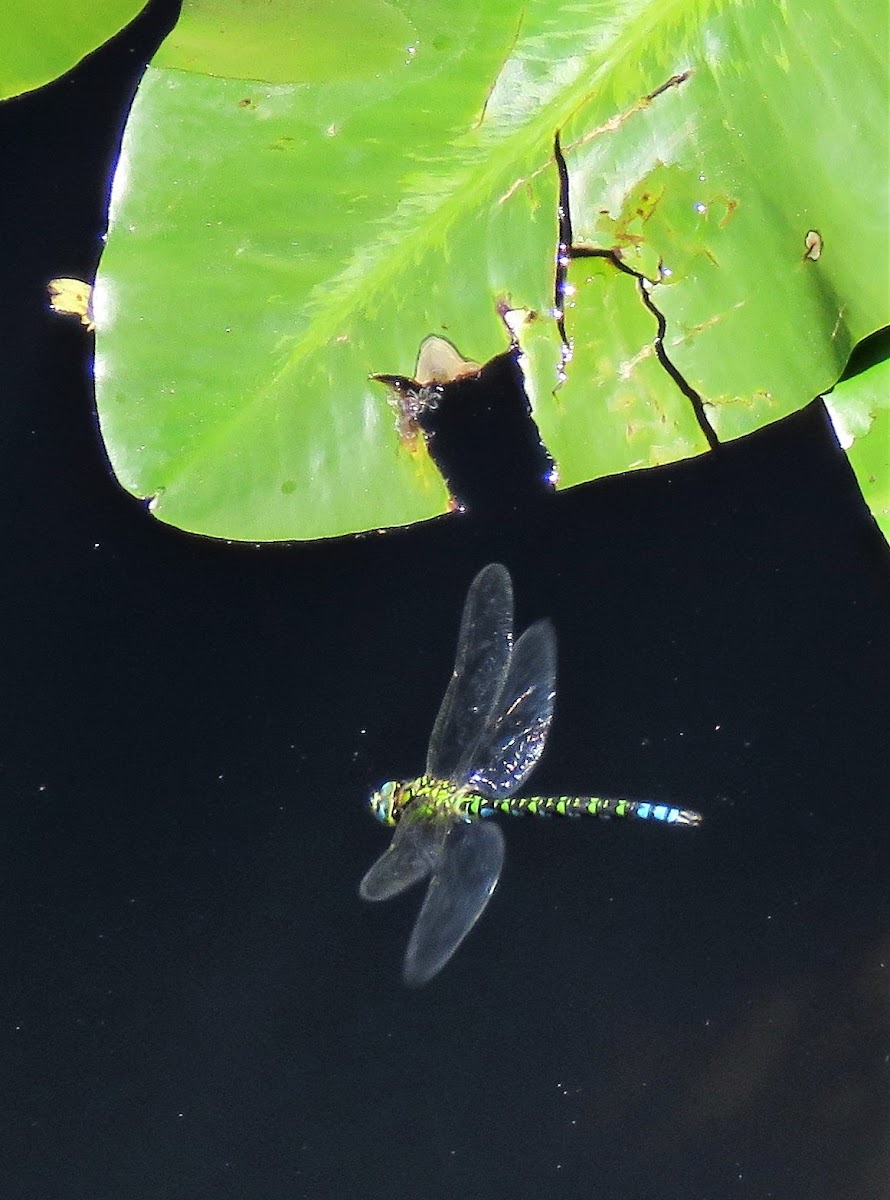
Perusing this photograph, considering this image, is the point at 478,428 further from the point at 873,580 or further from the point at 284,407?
the point at 873,580

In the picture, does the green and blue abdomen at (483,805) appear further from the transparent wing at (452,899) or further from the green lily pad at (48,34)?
the green lily pad at (48,34)

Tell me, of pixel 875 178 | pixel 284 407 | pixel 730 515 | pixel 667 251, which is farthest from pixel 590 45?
pixel 730 515

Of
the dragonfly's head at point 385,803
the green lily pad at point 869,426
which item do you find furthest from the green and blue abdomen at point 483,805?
the green lily pad at point 869,426

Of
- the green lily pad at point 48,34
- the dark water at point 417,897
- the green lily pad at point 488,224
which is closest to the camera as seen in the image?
the green lily pad at point 488,224

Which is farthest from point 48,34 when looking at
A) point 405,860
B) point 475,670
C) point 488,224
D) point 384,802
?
point 405,860

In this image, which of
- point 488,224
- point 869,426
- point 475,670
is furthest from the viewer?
point 475,670

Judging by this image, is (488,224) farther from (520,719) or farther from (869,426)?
(520,719)
